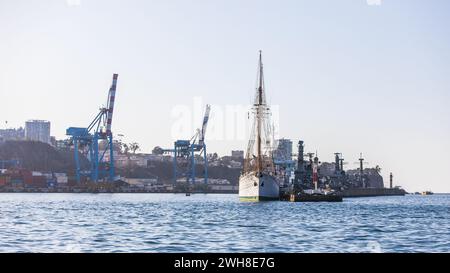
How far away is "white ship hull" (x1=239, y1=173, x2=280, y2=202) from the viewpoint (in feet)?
378

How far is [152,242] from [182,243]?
1.46 meters

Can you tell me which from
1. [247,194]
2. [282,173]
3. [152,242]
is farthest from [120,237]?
[282,173]

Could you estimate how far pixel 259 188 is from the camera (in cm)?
11488

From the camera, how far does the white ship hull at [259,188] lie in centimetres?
11529

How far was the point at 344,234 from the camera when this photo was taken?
126ft

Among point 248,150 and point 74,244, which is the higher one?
point 248,150
